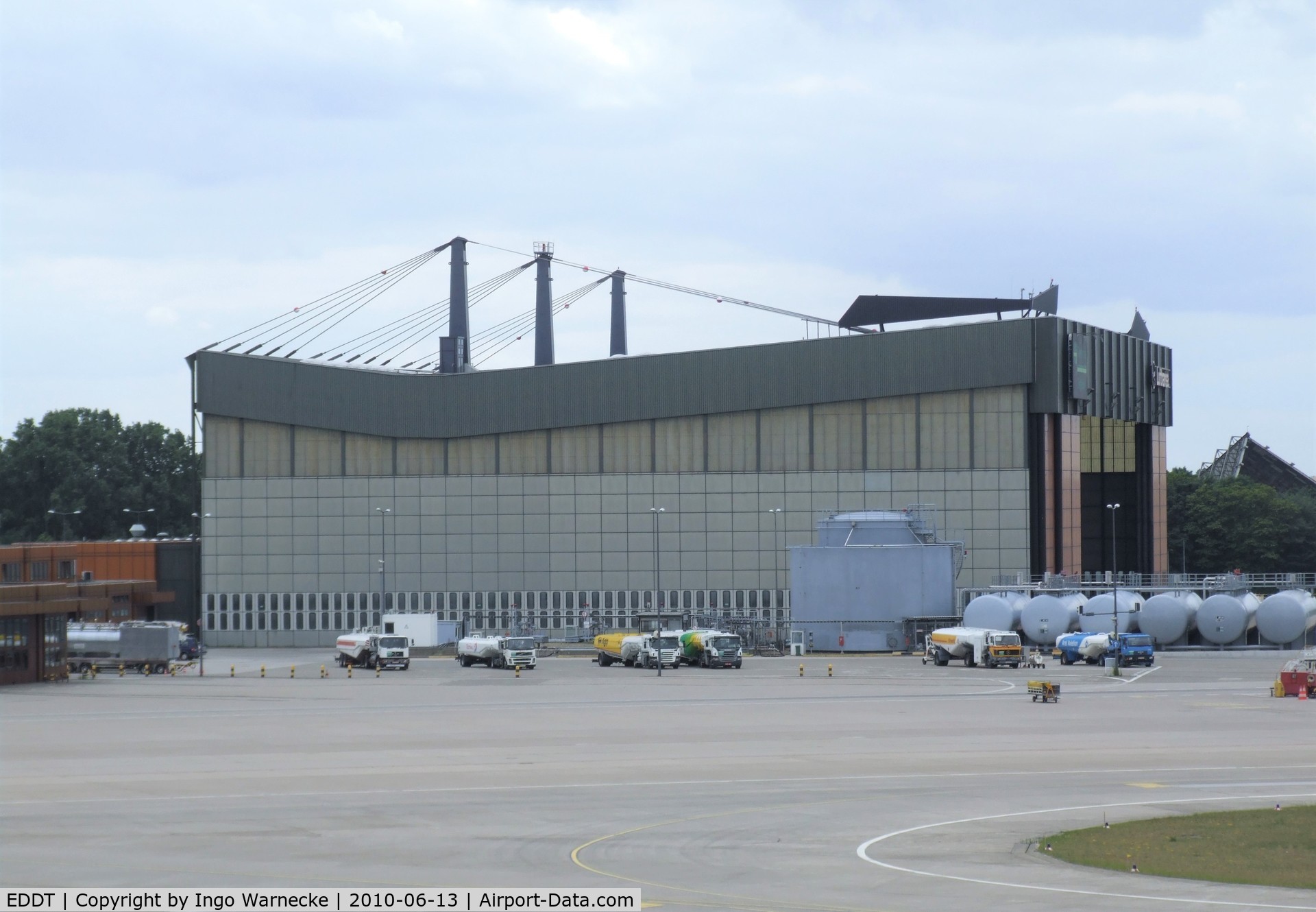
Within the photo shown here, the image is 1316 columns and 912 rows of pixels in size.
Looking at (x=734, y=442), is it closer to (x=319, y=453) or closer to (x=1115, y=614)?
(x=319, y=453)

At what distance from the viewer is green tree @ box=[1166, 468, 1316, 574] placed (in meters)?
167

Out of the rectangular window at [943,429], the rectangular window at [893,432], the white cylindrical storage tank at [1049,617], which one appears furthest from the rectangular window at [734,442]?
the white cylindrical storage tank at [1049,617]

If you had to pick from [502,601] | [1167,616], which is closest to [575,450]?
[502,601]

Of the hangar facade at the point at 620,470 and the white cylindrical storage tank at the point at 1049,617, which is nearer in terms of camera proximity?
the white cylindrical storage tank at the point at 1049,617

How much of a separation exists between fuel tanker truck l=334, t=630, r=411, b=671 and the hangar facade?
82.4ft

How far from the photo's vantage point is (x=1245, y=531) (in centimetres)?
16738

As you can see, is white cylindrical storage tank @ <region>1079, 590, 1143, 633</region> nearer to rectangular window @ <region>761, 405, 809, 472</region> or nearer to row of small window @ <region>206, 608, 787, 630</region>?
row of small window @ <region>206, 608, 787, 630</region>

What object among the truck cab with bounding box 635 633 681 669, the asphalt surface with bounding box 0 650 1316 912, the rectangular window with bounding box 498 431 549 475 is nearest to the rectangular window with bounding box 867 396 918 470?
the rectangular window with bounding box 498 431 549 475

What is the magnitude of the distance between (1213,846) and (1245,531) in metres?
151

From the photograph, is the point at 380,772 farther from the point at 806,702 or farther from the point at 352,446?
the point at 352,446

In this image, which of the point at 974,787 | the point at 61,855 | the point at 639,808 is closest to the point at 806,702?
the point at 974,787

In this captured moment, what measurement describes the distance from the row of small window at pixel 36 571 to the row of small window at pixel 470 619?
20.1 metres

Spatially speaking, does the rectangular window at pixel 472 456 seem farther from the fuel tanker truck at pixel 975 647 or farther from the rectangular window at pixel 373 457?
the fuel tanker truck at pixel 975 647

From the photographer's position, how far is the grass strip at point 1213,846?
25062 mm
